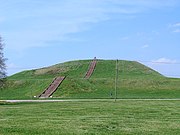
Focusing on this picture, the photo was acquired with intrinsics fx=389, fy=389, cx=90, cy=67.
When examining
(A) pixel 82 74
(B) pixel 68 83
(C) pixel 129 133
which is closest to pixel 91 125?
(C) pixel 129 133

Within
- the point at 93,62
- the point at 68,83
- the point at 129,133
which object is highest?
Answer: the point at 93,62

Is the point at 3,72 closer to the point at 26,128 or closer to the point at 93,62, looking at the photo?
the point at 26,128

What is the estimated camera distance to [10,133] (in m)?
13.3

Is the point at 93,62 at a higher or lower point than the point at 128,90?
higher

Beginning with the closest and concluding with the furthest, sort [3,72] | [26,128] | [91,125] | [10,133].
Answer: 1. [10,133]
2. [26,128]
3. [91,125]
4. [3,72]

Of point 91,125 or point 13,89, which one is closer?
point 91,125

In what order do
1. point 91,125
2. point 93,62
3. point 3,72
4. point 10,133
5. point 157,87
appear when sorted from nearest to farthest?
point 10,133, point 91,125, point 3,72, point 157,87, point 93,62

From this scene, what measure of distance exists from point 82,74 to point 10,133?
69170 mm

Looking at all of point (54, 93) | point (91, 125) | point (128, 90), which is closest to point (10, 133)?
point (91, 125)

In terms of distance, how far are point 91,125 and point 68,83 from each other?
46.1 meters

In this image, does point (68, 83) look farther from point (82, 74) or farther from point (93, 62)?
point (93, 62)

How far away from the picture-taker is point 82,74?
270 feet

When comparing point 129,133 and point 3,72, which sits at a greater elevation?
point 3,72

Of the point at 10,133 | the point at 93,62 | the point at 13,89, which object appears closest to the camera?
the point at 10,133
